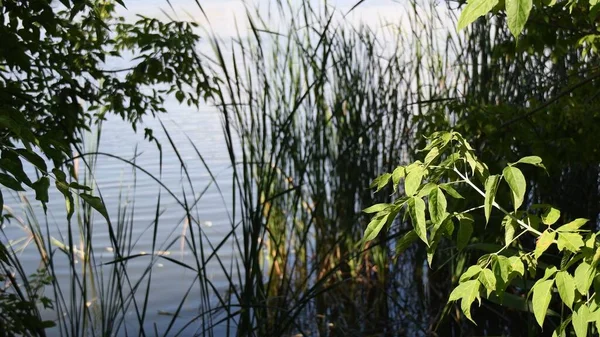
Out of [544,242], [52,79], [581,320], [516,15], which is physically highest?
[52,79]

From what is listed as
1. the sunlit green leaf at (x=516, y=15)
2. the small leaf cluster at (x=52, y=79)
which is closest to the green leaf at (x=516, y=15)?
the sunlit green leaf at (x=516, y=15)

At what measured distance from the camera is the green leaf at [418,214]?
979 mm

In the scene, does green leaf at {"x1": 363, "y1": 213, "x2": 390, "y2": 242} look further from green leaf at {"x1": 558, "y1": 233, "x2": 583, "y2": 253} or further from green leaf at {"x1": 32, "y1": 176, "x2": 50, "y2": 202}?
green leaf at {"x1": 32, "y1": 176, "x2": 50, "y2": 202}

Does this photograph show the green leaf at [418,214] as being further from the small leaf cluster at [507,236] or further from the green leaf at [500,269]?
the green leaf at [500,269]

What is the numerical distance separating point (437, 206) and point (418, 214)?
5cm

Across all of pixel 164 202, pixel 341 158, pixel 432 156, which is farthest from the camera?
pixel 164 202

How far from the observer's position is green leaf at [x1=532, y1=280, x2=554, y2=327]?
1.01 metres

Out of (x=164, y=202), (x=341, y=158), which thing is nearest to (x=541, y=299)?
(x=341, y=158)

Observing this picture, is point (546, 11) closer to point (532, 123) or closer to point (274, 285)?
point (532, 123)

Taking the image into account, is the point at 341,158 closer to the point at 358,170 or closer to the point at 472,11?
the point at 358,170

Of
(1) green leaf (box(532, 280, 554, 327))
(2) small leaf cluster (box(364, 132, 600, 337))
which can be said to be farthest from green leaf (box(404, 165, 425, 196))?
(1) green leaf (box(532, 280, 554, 327))

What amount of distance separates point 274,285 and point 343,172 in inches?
25.7

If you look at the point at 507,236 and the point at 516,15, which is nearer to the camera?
the point at 516,15

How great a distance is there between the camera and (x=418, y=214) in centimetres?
99
